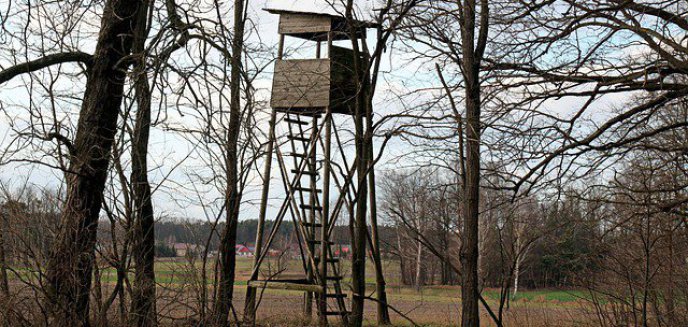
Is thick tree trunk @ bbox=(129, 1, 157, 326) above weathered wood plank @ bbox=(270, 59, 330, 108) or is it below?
below

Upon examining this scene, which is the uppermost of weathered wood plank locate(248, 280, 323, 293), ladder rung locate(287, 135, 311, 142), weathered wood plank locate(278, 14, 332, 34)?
weathered wood plank locate(278, 14, 332, 34)

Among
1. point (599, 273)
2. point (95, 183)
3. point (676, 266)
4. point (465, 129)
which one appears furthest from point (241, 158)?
point (676, 266)

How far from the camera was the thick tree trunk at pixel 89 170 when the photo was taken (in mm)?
6207

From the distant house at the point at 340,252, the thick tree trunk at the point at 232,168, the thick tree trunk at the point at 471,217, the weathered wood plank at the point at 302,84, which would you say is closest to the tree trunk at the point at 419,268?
the distant house at the point at 340,252

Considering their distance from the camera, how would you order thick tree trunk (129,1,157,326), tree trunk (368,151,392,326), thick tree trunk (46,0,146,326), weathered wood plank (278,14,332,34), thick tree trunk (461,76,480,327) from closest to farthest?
thick tree trunk (46,0,146,326) < thick tree trunk (129,1,157,326) < thick tree trunk (461,76,480,327) < weathered wood plank (278,14,332,34) < tree trunk (368,151,392,326)

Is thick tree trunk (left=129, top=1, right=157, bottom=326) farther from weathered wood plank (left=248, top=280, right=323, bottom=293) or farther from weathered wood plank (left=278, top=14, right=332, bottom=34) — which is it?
weathered wood plank (left=278, top=14, right=332, bottom=34)

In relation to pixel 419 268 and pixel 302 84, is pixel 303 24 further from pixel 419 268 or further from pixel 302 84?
pixel 419 268

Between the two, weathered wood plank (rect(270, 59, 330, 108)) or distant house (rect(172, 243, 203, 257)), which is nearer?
distant house (rect(172, 243, 203, 257))

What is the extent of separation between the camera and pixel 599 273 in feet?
31.9

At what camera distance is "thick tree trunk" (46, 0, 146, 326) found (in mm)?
6207

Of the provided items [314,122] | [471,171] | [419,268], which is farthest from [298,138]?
[419,268]

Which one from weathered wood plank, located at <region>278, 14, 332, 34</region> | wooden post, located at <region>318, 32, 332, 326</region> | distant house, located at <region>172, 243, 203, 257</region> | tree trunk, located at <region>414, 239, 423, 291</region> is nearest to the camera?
distant house, located at <region>172, 243, 203, 257</region>

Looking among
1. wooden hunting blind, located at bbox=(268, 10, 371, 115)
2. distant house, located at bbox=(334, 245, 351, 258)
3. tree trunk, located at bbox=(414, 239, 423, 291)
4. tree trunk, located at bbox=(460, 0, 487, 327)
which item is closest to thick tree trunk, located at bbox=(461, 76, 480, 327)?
tree trunk, located at bbox=(460, 0, 487, 327)

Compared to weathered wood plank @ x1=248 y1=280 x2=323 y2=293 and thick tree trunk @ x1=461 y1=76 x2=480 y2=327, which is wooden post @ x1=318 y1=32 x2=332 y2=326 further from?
thick tree trunk @ x1=461 y1=76 x2=480 y2=327
